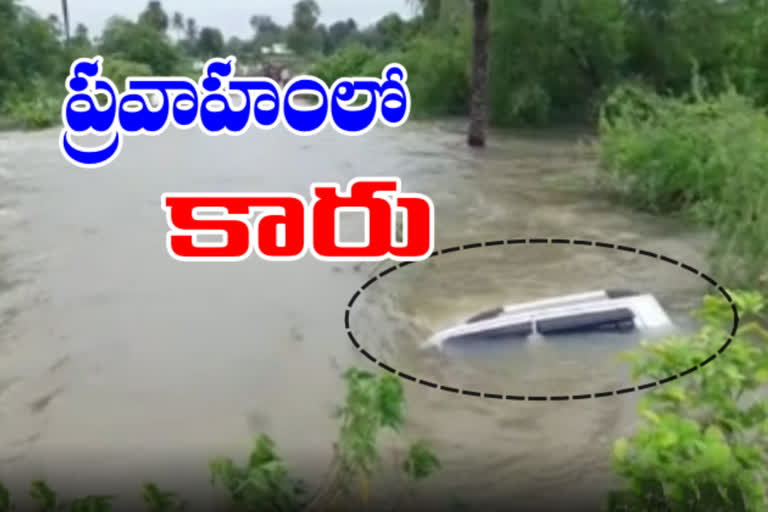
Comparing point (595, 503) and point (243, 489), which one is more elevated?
point (243, 489)

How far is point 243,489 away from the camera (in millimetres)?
2928

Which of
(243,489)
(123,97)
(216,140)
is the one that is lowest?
(216,140)

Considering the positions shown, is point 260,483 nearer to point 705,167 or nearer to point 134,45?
point 705,167

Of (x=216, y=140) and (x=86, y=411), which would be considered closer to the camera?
(x=86, y=411)

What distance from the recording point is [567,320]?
5176 millimetres

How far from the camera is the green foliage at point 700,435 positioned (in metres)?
2.52

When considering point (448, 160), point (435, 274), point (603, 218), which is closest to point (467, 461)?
point (435, 274)

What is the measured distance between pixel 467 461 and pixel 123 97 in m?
3.58

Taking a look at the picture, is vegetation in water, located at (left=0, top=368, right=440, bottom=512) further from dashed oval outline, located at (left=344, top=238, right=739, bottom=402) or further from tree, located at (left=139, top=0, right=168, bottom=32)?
tree, located at (left=139, top=0, right=168, bottom=32)

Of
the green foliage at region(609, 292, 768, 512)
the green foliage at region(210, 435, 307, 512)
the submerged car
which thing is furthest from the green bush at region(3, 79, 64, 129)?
the green foliage at region(609, 292, 768, 512)

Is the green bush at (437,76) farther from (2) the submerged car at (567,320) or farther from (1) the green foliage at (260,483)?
(1) the green foliage at (260,483)

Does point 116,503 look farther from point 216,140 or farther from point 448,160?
point 216,140

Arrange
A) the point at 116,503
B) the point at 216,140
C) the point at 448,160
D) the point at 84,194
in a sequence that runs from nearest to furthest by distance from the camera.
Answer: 1. the point at 116,503
2. the point at 84,194
3. the point at 448,160
4. the point at 216,140

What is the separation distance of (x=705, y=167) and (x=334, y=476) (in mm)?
6143
